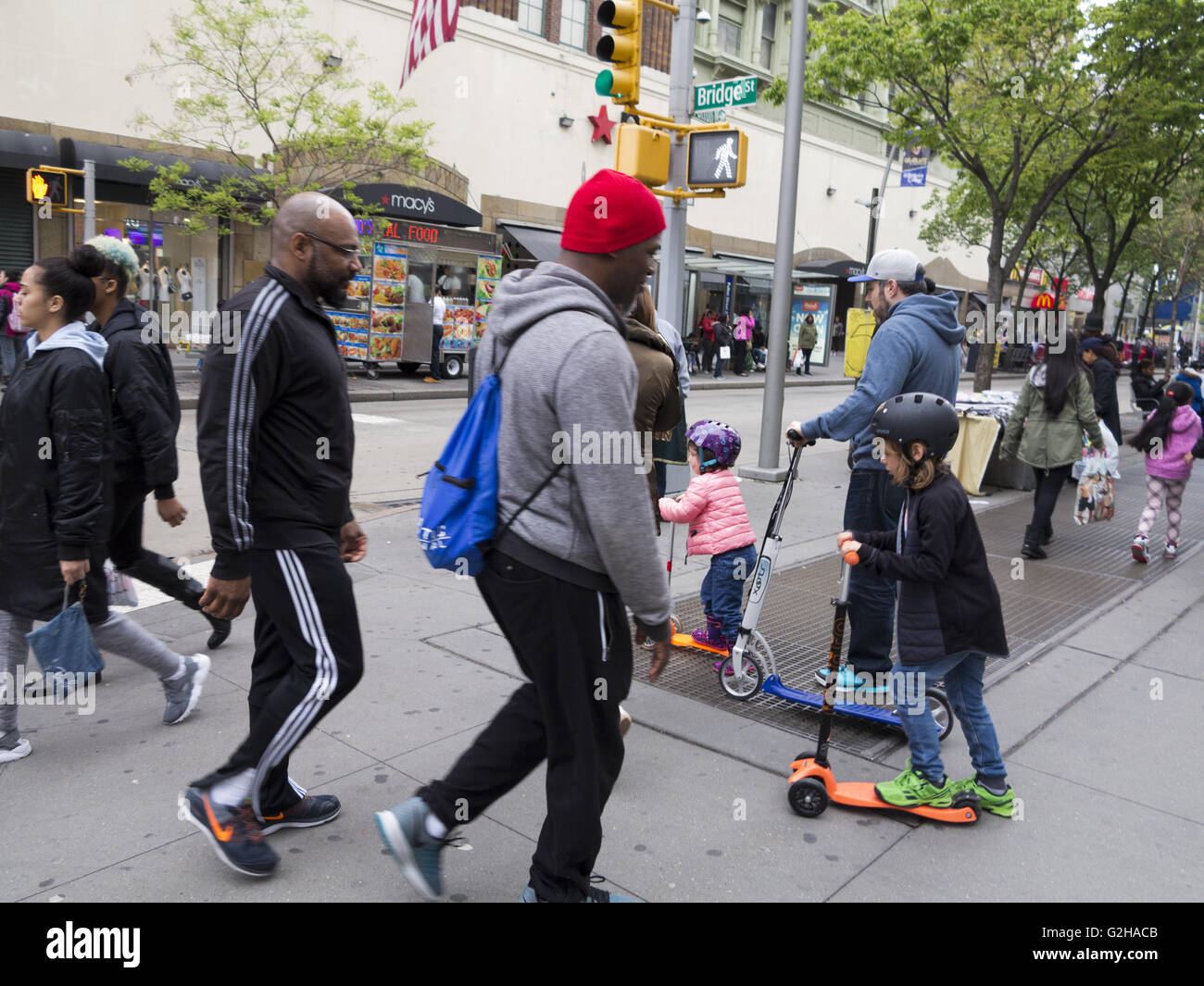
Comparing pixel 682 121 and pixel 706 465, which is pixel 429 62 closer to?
pixel 682 121

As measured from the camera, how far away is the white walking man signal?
888cm

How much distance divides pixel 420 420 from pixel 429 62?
12.7m

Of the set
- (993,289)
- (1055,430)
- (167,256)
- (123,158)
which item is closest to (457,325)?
(167,256)

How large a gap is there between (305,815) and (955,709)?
7.67ft

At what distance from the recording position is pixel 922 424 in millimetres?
3502

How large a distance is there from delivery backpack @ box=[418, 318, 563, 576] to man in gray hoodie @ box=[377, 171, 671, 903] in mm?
25

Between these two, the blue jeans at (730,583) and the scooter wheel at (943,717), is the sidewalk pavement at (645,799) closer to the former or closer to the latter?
the scooter wheel at (943,717)

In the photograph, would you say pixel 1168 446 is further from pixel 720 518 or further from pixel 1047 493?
pixel 720 518

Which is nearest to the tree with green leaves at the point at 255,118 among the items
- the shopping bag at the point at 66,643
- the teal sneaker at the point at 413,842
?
the shopping bag at the point at 66,643

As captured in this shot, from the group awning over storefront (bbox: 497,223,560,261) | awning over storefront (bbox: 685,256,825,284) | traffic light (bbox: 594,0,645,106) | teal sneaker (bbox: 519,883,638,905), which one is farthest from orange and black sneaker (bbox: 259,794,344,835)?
awning over storefront (bbox: 685,256,825,284)

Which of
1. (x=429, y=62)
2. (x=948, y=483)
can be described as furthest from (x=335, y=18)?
(x=948, y=483)

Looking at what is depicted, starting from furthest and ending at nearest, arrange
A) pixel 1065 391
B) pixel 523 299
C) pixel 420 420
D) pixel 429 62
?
pixel 429 62 < pixel 420 420 < pixel 1065 391 < pixel 523 299

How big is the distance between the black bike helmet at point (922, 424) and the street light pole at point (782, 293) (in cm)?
676

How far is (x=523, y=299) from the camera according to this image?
8.23 feet
